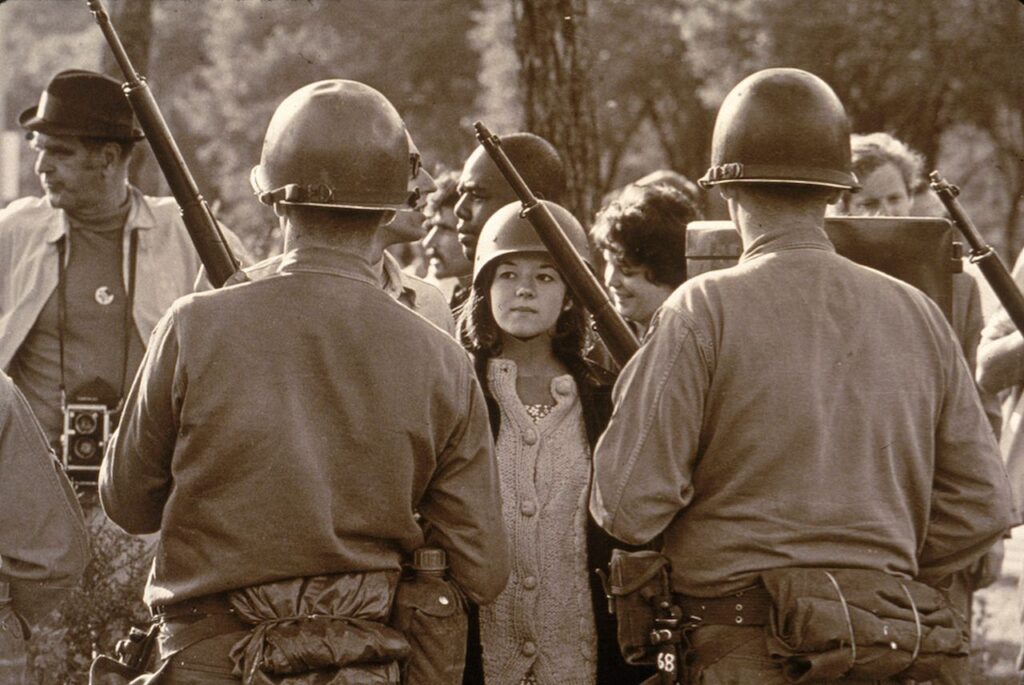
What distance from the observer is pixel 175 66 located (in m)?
26.6

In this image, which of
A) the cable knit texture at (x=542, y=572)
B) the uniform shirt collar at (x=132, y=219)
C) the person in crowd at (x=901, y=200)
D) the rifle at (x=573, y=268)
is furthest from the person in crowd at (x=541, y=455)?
the uniform shirt collar at (x=132, y=219)

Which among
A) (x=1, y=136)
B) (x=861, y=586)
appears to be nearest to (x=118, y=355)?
(x=861, y=586)

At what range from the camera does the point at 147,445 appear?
451cm

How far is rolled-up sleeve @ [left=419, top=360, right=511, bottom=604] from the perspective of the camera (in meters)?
4.67

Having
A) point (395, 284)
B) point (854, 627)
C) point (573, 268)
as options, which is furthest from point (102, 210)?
point (854, 627)

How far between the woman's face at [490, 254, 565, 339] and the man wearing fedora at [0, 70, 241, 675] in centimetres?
214

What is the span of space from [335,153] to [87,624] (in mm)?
2837

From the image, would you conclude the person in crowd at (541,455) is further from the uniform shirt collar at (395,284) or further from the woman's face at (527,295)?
the uniform shirt collar at (395,284)

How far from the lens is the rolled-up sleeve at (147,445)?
446 centimetres

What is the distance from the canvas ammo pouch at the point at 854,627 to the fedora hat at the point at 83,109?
4486 millimetres

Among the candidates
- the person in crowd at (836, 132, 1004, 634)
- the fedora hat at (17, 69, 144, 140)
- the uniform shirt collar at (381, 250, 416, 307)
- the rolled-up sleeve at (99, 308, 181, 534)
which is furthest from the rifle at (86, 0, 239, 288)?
the person in crowd at (836, 132, 1004, 634)

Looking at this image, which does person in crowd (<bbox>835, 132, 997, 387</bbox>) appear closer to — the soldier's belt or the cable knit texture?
the cable knit texture

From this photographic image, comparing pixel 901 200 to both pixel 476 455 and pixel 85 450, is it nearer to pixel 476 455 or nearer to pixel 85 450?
pixel 476 455

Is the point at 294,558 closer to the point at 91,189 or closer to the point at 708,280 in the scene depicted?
the point at 708,280
